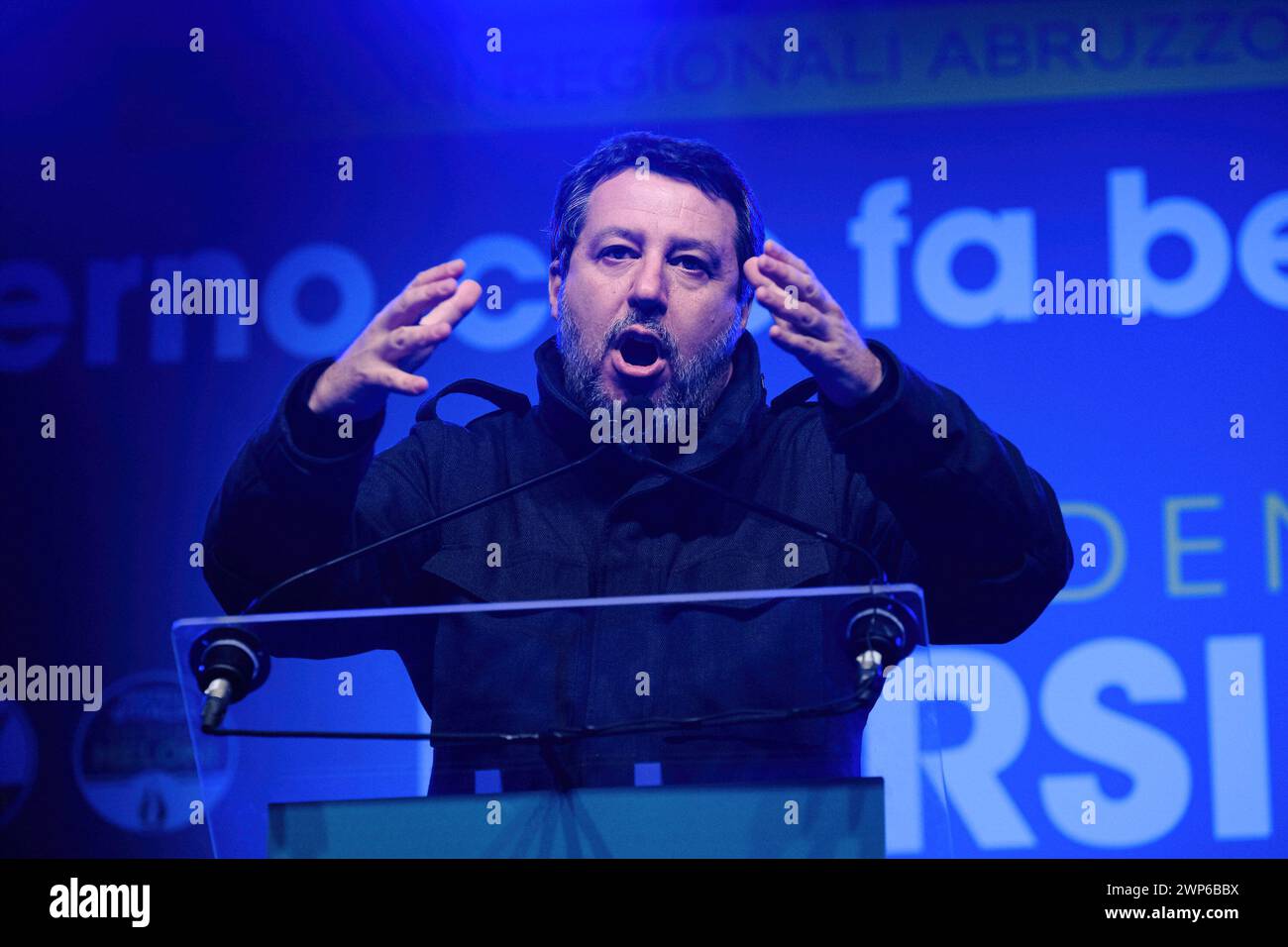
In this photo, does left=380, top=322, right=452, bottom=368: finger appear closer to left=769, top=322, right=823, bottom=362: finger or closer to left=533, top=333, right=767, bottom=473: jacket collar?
left=533, top=333, right=767, bottom=473: jacket collar

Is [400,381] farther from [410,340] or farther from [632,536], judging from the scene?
[632,536]

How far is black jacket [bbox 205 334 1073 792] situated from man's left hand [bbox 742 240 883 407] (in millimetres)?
37

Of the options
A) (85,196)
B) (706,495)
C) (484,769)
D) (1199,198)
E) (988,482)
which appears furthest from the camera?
(85,196)

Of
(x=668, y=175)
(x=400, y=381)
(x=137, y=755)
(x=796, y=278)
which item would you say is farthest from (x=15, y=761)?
(x=796, y=278)

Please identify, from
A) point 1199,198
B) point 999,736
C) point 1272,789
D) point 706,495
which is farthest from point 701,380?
point 1272,789

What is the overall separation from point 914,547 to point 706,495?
34 cm

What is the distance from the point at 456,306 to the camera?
2297mm

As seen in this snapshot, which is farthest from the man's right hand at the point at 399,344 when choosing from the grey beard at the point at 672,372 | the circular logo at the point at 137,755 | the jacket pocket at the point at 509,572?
the circular logo at the point at 137,755

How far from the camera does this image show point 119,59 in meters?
3.04

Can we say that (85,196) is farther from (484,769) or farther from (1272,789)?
(1272,789)

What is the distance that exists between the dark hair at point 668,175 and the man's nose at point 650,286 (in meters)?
0.15

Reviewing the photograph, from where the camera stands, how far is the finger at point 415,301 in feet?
7.34

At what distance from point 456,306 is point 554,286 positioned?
526 mm

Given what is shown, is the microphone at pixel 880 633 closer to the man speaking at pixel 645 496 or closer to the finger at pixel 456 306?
the man speaking at pixel 645 496
